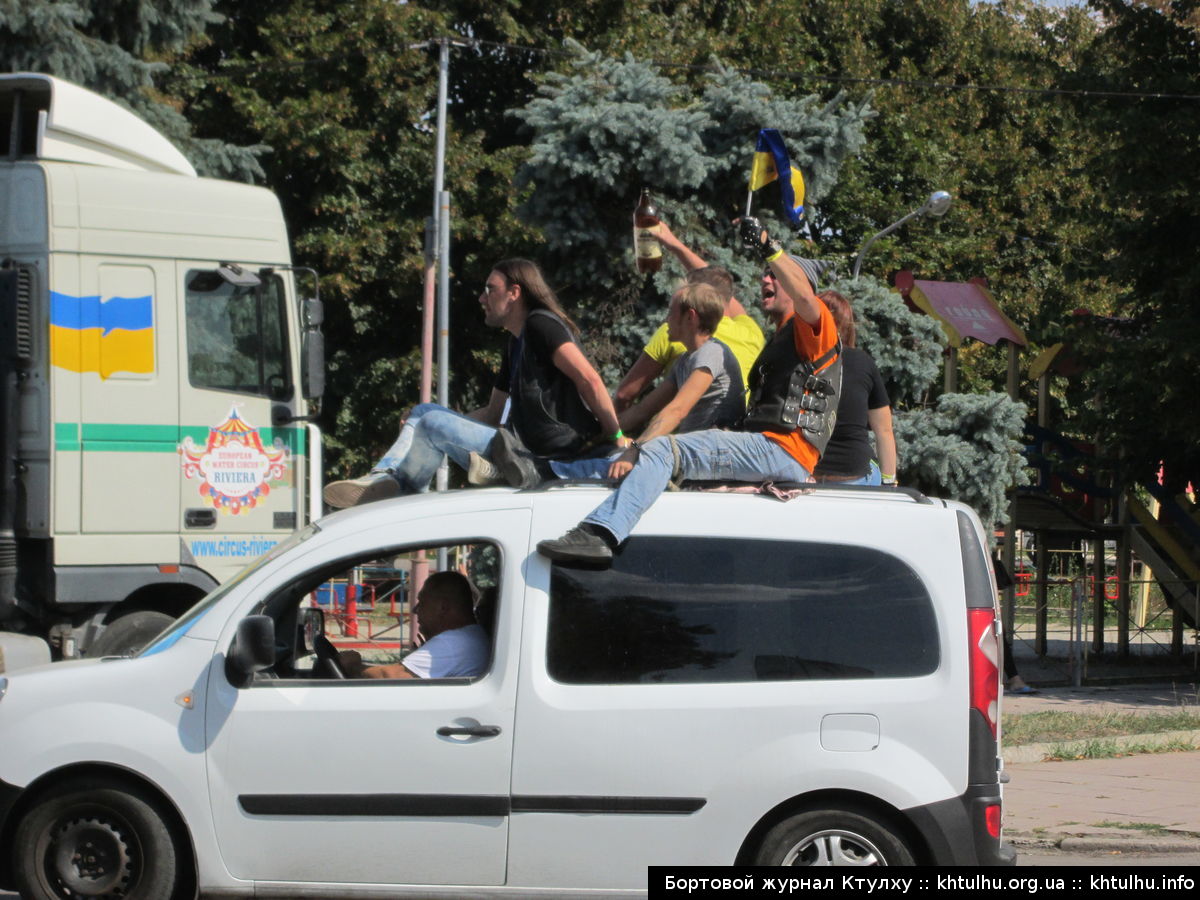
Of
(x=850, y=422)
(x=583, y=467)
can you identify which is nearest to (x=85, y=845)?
(x=583, y=467)

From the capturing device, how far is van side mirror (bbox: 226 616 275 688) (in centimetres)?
505

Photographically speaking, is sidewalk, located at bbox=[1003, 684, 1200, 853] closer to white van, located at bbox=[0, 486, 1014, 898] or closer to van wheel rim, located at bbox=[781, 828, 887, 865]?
white van, located at bbox=[0, 486, 1014, 898]

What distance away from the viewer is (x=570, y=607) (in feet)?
16.9

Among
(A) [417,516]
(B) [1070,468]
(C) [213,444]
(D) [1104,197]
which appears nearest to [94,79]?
(C) [213,444]

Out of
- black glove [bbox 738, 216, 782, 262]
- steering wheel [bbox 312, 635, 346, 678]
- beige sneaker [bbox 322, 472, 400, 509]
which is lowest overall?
steering wheel [bbox 312, 635, 346, 678]

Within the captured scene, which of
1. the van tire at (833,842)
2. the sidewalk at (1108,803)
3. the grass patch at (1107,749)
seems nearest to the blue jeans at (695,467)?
the van tire at (833,842)

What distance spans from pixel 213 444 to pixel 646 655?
5.05 m

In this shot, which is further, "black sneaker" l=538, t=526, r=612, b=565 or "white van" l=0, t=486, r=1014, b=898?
"black sneaker" l=538, t=526, r=612, b=565

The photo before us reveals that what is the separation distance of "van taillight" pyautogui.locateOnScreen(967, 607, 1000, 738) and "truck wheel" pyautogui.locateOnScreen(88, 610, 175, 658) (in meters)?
5.36

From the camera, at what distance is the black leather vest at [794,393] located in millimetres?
5820

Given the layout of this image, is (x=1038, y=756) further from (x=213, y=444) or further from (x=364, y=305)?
(x=364, y=305)

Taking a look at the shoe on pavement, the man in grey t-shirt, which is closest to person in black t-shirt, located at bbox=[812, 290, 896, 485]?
the man in grey t-shirt

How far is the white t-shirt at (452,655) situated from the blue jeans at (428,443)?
0.82m

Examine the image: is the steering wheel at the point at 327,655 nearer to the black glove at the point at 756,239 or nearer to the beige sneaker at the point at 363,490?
the beige sneaker at the point at 363,490
